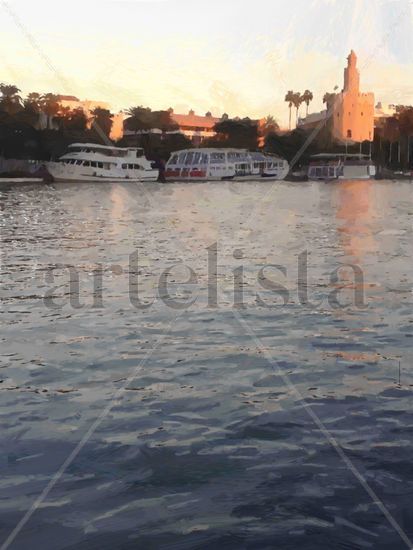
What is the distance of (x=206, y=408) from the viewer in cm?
923

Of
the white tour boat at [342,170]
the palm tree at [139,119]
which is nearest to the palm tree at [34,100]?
the palm tree at [139,119]

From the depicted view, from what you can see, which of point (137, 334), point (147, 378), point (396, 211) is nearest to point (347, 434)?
point (147, 378)

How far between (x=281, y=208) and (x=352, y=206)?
479 cm

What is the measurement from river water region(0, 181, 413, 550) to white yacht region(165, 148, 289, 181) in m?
102

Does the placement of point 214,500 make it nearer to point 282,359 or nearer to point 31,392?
point 31,392

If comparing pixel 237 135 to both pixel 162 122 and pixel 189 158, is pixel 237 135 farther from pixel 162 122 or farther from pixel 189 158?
pixel 189 158

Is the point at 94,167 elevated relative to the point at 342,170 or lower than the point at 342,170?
elevated

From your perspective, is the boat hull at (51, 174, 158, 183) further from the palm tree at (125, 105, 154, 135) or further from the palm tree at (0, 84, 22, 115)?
the palm tree at (125, 105, 154, 135)

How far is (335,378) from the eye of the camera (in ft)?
34.4

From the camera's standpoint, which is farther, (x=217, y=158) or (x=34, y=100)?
(x=34, y=100)

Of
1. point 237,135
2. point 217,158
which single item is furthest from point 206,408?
point 237,135

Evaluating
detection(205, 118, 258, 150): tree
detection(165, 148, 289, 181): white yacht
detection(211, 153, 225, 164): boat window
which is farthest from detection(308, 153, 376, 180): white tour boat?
detection(205, 118, 258, 150): tree

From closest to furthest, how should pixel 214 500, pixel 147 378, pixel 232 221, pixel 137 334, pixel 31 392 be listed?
pixel 214 500 < pixel 31 392 < pixel 147 378 < pixel 137 334 < pixel 232 221

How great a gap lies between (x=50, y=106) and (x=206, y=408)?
5561 inches
